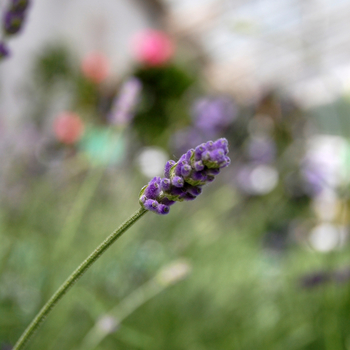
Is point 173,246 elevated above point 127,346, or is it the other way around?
point 173,246

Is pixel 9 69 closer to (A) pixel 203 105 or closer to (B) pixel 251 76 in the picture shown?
(B) pixel 251 76

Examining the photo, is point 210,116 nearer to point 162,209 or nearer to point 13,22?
point 13,22

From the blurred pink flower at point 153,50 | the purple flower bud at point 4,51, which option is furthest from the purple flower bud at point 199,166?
the blurred pink flower at point 153,50

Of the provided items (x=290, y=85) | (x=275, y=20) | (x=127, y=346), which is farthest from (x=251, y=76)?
(x=127, y=346)

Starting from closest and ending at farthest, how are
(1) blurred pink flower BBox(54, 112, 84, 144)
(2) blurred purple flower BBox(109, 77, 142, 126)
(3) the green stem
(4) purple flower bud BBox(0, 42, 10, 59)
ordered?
(3) the green stem → (4) purple flower bud BBox(0, 42, 10, 59) → (2) blurred purple flower BBox(109, 77, 142, 126) → (1) blurred pink flower BBox(54, 112, 84, 144)

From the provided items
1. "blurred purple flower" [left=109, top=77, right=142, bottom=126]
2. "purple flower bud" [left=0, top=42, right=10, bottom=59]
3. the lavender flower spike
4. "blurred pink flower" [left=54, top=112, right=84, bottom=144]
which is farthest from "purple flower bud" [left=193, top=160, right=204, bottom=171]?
"blurred pink flower" [left=54, top=112, right=84, bottom=144]

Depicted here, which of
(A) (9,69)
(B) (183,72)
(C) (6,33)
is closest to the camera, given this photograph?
(C) (6,33)

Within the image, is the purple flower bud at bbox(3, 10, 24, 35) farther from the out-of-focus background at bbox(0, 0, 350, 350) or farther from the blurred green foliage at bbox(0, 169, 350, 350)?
the blurred green foliage at bbox(0, 169, 350, 350)
